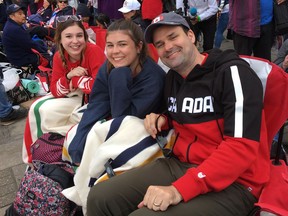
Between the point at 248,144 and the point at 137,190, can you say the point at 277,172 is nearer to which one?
the point at 248,144

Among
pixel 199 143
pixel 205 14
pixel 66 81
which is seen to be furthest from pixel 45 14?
pixel 199 143

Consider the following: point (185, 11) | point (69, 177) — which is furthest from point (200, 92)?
point (185, 11)

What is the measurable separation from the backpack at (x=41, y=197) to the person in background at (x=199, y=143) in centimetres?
51

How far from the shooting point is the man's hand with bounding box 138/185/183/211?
1.61 meters

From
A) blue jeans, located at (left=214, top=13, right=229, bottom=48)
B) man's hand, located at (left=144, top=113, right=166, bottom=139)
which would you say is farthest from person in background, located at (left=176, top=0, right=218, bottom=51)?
man's hand, located at (left=144, top=113, right=166, bottom=139)

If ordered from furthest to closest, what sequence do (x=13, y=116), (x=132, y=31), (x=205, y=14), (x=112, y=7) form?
(x=112, y=7)
(x=205, y=14)
(x=13, y=116)
(x=132, y=31)

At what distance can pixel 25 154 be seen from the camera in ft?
10.1

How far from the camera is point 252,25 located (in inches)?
153

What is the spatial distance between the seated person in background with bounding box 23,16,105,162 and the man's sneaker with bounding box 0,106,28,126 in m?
1.71

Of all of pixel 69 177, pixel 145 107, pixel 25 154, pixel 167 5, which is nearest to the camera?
pixel 145 107

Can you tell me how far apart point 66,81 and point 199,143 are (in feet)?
5.37

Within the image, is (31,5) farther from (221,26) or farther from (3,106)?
(3,106)

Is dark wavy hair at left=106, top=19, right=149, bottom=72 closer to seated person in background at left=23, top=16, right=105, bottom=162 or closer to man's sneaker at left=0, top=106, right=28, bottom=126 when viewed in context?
seated person in background at left=23, top=16, right=105, bottom=162

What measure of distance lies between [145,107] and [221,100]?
2.07ft
